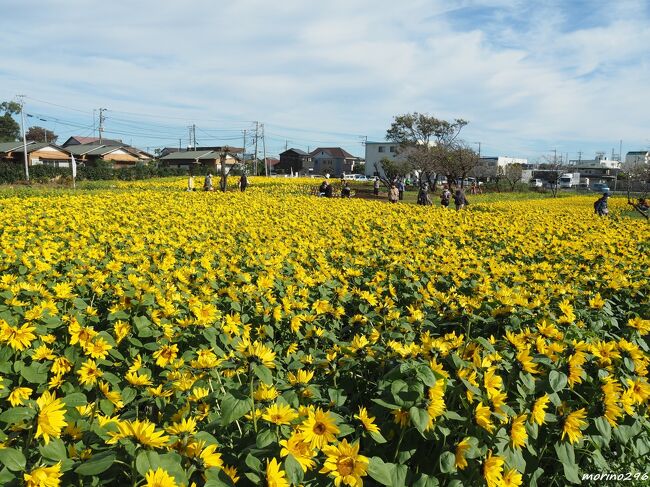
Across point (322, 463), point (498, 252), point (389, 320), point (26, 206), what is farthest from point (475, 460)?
point (26, 206)

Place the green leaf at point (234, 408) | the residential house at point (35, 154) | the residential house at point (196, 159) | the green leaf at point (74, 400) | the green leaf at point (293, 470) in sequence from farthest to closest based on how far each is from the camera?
the residential house at point (196, 159), the residential house at point (35, 154), the green leaf at point (74, 400), the green leaf at point (234, 408), the green leaf at point (293, 470)

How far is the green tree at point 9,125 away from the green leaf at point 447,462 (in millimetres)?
77755

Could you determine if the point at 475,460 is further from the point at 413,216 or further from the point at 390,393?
the point at 413,216

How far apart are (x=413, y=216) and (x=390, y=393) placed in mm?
8905

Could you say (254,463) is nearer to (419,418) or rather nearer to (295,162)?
(419,418)

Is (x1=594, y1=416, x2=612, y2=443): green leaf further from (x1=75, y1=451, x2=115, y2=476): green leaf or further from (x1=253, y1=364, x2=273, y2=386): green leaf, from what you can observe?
(x1=75, y1=451, x2=115, y2=476): green leaf

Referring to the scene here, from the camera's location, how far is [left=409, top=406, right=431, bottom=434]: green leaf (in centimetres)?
167

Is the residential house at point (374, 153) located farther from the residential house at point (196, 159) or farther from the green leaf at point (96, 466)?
the green leaf at point (96, 466)

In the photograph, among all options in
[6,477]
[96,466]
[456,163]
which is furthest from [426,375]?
[456,163]

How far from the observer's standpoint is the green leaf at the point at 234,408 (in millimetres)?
1634

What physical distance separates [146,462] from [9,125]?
8240cm

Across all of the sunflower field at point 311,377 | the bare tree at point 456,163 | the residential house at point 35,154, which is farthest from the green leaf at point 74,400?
the residential house at point 35,154

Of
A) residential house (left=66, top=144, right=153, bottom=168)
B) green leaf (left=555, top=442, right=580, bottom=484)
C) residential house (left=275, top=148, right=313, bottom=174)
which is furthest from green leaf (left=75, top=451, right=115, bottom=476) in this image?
residential house (left=275, top=148, right=313, bottom=174)

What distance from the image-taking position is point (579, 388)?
8.03 feet
